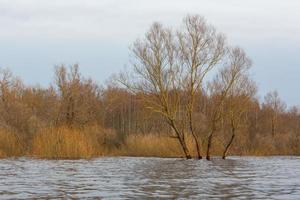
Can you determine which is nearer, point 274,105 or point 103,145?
point 103,145

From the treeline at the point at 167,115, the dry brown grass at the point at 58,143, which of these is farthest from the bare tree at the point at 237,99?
the dry brown grass at the point at 58,143

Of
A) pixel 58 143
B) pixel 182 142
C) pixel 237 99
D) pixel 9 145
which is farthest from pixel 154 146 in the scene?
pixel 9 145

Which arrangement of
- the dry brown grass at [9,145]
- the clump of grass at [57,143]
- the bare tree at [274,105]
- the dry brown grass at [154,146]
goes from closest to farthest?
the clump of grass at [57,143] < the dry brown grass at [9,145] < the dry brown grass at [154,146] < the bare tree at [274,105]

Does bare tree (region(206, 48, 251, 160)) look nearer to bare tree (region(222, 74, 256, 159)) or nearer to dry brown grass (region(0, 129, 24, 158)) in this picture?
bare tree (region(222, 74, 256, 159))

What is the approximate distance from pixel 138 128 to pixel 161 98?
74.4 feet

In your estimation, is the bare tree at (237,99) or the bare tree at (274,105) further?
the bare tree at (274,105)

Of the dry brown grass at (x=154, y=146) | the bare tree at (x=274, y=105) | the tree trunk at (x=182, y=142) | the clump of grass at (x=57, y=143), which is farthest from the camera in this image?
the bare tree at (x=274, y=105)

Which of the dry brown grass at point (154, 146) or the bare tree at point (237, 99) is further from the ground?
the bare tree at point (237, 99)

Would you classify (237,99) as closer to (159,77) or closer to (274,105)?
(159,77)

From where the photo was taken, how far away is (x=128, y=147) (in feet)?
161

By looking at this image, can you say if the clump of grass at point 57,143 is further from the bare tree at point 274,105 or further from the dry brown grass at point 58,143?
the bare tree at point 274,105

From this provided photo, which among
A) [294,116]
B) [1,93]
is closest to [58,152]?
[1,93]

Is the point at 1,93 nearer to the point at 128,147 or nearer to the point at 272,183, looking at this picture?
the point at 128,147

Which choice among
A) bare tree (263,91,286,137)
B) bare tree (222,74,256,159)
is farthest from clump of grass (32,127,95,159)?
bare tree (263,91,286,137)
